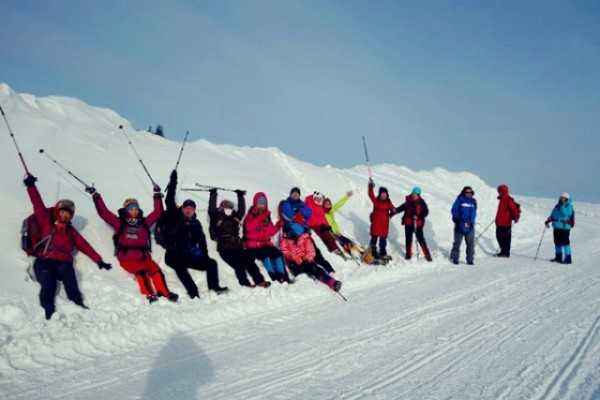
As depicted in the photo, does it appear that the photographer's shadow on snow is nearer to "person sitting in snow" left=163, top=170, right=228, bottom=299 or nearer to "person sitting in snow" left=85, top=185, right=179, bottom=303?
"person sitting in snow" left=85, top=185, right=179, bottom=303

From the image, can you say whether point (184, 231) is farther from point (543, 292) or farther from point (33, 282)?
point (543, 292)

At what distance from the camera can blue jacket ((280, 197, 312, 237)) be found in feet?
31.5

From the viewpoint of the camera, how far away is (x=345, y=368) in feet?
14.9

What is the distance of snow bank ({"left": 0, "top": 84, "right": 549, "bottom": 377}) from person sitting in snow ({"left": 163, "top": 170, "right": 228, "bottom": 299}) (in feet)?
0.95

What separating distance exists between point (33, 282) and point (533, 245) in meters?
15.1

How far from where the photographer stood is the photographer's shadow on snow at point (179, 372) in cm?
413

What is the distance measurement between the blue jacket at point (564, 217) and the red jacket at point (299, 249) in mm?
7040

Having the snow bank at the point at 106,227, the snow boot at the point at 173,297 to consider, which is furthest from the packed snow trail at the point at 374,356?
the snow boot at the point at 173,297

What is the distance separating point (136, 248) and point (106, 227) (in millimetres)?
1181

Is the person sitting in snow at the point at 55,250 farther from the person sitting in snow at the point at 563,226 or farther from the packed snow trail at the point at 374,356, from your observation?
the person sitting in snow at the point at 563,226

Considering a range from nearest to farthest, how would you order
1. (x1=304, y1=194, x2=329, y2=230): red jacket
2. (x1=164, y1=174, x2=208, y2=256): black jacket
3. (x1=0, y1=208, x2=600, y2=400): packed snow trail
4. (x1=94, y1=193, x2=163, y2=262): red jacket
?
1. (x1=0, y1=208, x2=600, y2=400): packed snow trail
2. (x1=94, y1=193, x2=163, y2=262): red jacket
3. (x1=164, y1=174, x2=208, y2=256): black jacket
4. (x1=304, y1=194, x2=329, y2=230): red jacket

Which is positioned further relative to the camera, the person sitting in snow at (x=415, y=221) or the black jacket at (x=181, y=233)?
the person sitting in snow at (x=415, y=221)

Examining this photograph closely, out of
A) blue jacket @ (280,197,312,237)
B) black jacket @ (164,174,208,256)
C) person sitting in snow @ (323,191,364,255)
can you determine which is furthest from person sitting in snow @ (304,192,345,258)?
black jacket @ (164,174,208,256)

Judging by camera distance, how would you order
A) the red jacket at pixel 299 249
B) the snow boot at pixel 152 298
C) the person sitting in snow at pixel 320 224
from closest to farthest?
the snow boot at pixel 152 298 → the red jacket at pixel 299 249 → the person sitting in snow at pixel 320 224
